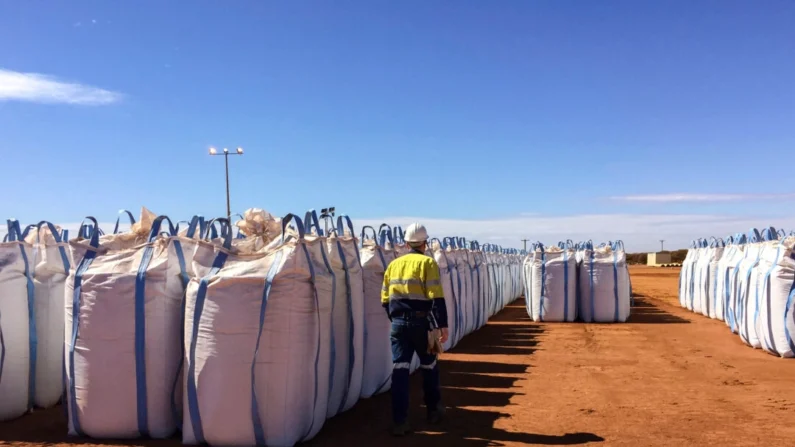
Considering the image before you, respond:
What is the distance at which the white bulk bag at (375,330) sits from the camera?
6777 millimetres

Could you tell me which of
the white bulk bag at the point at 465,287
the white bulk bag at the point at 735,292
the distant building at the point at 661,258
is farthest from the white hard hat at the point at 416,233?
the distant building at the point at 661,258

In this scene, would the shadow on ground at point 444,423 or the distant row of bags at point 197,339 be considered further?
the shadow on ground at point 444,423

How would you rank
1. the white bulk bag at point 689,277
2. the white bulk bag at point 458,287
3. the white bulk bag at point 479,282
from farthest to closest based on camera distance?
the white bulk bag at point 689,277
the white bulk bag at point 479,282
the white bulk bag at point 458,287

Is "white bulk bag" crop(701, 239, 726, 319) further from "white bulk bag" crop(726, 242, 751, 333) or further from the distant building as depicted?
the distant building

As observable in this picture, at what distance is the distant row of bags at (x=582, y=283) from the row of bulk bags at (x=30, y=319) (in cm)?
1039

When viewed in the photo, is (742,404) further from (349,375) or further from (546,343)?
(546,343)

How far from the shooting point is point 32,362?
595cm

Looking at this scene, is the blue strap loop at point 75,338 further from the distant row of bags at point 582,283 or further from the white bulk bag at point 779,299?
the distant row of bags at point 582,283

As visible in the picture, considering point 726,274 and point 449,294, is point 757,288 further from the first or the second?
point 449,294

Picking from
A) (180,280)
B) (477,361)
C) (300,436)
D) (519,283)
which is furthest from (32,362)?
(519,283)

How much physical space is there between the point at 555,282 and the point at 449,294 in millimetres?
4902

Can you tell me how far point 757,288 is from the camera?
9891 millimetres

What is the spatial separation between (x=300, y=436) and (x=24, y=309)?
109 inches

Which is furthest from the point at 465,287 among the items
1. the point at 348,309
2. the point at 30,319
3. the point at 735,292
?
the point at 30,319
